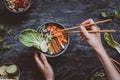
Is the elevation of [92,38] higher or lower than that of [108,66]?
higher

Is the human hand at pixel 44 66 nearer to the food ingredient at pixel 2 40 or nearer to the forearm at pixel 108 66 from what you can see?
the food ingredient at pixel 2 40

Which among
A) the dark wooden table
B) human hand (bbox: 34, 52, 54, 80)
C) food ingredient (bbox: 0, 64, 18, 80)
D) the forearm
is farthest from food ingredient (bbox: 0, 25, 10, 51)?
the forearm

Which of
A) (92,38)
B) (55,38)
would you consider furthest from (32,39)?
(92,38)

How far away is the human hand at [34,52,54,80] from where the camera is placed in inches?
140

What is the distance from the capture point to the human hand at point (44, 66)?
357 cm

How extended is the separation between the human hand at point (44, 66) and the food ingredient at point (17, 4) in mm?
499

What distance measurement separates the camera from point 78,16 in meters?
3.83

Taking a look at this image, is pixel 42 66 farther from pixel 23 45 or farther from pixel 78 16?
pixel 78 16

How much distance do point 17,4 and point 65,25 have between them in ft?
1.72

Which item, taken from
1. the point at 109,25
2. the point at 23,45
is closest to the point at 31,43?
the point at 23,45

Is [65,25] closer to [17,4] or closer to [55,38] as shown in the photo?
[55,38]

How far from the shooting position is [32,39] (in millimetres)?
3613

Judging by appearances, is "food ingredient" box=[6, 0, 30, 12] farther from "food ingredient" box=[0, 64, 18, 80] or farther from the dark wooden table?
"food ingredient" box=[0, 64, 18, 80]

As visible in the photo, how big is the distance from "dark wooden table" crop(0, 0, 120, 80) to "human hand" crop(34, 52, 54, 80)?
0.39 feet
